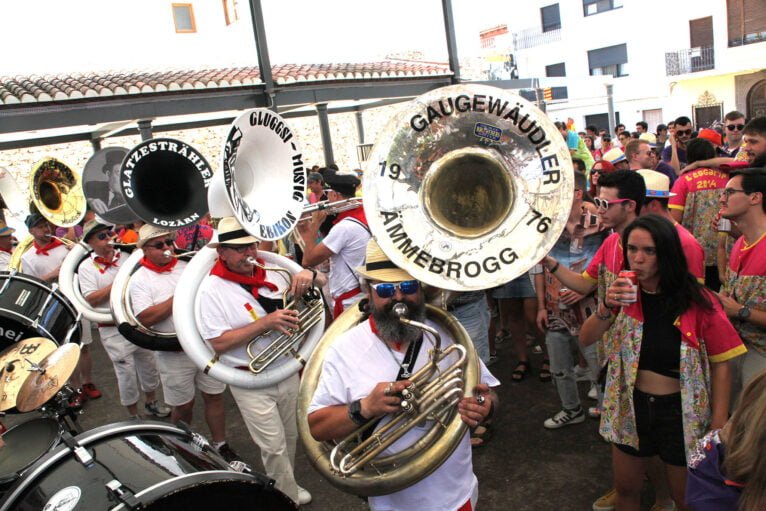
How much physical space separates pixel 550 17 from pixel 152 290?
109 ft

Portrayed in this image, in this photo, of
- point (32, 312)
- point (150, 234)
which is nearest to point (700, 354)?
point (150, 234)

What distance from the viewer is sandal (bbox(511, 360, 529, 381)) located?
17.0 feet

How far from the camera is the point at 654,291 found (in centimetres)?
273

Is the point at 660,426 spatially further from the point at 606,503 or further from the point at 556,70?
the point at 556,70

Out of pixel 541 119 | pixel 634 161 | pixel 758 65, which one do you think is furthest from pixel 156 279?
pixel 758 65

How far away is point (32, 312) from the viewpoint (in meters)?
4.00

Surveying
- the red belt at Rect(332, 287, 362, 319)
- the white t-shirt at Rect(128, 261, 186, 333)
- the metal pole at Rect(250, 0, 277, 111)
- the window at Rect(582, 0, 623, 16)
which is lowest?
the red belt at Rect(332, 287, 362, 319)

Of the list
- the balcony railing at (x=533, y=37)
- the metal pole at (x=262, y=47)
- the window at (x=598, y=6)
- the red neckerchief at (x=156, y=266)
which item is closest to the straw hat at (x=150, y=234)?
the red neckerchief at (x=156, y=266)

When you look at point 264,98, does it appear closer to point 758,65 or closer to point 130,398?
point 130,398

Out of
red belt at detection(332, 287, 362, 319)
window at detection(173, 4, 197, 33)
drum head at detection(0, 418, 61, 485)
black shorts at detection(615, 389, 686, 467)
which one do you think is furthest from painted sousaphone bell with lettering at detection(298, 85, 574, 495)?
window at detection(173, 4, 197, 33)

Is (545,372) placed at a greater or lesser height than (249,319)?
lesser

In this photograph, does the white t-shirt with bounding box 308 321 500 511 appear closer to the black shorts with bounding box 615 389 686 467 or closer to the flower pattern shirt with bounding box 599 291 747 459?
the black shorts with bounding box 615 389 686 467

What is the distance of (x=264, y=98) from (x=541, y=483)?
29.1 ft

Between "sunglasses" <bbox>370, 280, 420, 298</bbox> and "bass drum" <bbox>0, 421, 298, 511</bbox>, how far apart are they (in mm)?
855
